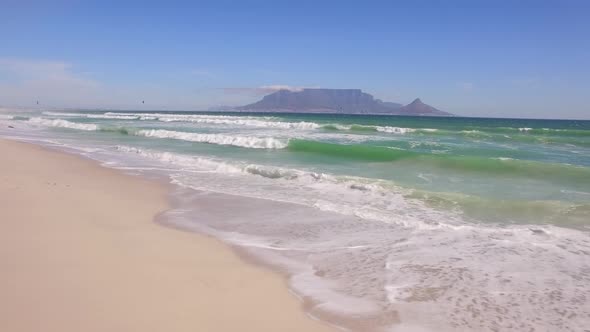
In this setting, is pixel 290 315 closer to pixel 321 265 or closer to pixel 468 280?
pixel 321 265

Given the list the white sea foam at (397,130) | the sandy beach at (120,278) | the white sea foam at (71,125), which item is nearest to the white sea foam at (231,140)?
the white sea foam at (71,125)

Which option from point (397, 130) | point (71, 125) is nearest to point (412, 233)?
point (397, 130)

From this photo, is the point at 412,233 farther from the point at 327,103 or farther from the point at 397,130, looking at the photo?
the point at 327,103

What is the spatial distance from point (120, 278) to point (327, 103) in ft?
529

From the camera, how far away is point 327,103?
6427 inches

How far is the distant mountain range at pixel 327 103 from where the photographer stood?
5950 inches

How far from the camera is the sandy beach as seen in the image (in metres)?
3.50

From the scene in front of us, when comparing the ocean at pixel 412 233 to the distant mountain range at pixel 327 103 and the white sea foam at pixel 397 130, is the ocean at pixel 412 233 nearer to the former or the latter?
the white sea foam at pixel 397 130

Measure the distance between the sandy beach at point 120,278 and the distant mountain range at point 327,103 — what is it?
14223 cm

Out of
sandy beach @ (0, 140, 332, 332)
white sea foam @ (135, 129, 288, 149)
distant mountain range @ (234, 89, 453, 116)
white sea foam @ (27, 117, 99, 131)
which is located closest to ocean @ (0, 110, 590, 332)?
sandy beach @ (0, 140, 332, 332)

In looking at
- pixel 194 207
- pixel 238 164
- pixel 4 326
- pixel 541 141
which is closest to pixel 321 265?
pixel 4 326

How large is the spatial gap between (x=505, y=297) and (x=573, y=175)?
9767 mm

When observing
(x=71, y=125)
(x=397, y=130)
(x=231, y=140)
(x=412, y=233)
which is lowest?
(x=412, y=233)

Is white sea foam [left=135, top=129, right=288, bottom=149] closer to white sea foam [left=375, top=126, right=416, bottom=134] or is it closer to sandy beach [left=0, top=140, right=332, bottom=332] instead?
sandy beach [left=0, top=140, right=332, bottom=332]
